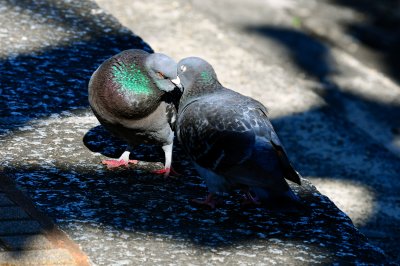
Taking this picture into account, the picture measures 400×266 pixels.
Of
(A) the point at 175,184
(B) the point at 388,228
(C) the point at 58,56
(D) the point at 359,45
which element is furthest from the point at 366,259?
(D) the point at 359,45

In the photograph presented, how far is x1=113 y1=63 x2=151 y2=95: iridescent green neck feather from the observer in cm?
384

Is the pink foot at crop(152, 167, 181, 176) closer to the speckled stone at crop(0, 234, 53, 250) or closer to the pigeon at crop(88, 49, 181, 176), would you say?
the pigeon at crop(88, 49, 181, 176)

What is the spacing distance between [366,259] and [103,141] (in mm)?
1583

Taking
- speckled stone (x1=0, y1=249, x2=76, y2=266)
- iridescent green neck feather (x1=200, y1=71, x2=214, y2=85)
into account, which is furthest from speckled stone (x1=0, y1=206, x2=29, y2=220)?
iridescent green neck feather (x1=200, y1=71, x2=214, y2=85)

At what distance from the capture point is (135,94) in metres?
3.82

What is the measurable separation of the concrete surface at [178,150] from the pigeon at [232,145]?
0.18 meters

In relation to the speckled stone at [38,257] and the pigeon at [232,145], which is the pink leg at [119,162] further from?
the speckled stone at [38,257]

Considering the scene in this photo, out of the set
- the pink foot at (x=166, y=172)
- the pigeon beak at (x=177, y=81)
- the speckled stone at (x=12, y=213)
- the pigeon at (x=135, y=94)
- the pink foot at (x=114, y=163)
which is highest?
the pigeon beak at (x=177, y=81)

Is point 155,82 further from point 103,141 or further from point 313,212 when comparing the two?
point 313,212

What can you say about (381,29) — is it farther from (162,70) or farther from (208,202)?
(208,202)

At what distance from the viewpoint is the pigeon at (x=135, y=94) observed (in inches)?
150

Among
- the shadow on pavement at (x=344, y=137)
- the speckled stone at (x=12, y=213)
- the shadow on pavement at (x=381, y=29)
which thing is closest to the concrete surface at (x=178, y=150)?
the shadow on pavement at (x=344, y=137)

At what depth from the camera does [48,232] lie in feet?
10.7

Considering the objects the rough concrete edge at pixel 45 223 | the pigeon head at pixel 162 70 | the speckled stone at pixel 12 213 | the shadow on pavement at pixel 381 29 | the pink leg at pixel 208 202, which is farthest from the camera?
the shadow on pavement at pixel 381 29
